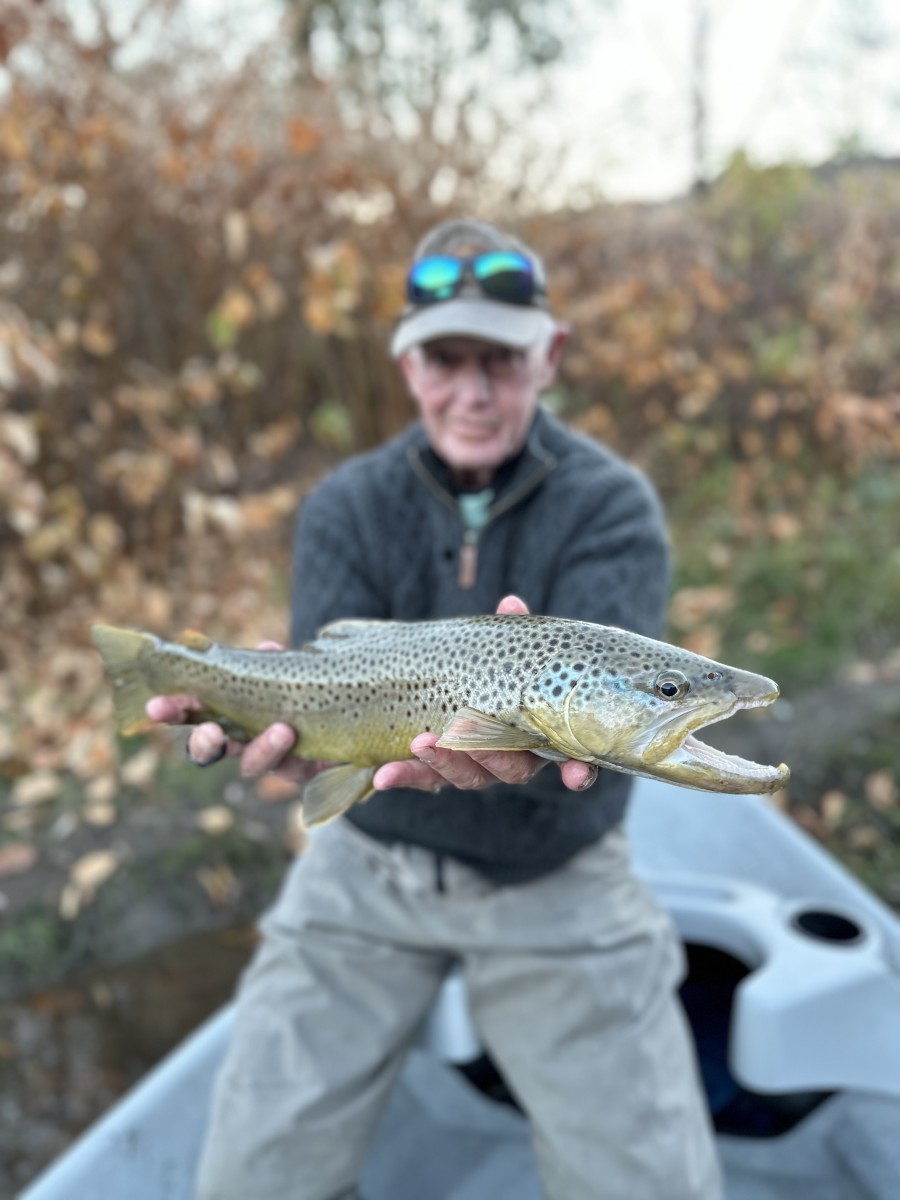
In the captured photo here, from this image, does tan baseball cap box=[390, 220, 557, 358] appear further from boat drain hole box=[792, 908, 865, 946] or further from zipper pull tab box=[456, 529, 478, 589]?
boat drain hole box=[792, 908, 865, 946]

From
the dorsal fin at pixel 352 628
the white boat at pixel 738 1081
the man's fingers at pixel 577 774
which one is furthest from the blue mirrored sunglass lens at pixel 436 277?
the white boat at pixel 738 1081

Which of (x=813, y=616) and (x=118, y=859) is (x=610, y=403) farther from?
(x=118, y=859)

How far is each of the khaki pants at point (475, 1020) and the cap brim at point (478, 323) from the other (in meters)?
1.48

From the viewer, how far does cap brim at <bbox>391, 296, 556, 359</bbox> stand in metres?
2.61

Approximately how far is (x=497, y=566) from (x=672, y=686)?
1249 mm

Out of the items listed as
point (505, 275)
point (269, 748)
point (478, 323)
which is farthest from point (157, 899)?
point (505, 275)

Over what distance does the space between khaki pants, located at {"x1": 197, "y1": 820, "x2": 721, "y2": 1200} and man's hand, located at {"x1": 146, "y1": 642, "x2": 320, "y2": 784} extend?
1.89 feet

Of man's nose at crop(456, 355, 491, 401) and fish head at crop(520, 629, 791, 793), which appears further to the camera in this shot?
man's nose at crop(456, 355, 491, 401)

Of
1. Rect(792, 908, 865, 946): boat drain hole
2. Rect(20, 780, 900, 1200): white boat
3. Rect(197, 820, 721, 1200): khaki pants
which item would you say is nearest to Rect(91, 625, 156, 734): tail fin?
Rect(197, 820, 721, 1200): khaki pants

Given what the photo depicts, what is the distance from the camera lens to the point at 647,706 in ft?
5.12

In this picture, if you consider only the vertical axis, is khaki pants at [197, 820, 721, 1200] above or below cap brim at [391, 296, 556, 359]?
below

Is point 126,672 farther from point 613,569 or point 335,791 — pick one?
point 613,569

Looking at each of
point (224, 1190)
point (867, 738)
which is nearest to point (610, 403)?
point (867, 738)

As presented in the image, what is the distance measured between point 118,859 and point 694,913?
290cm
